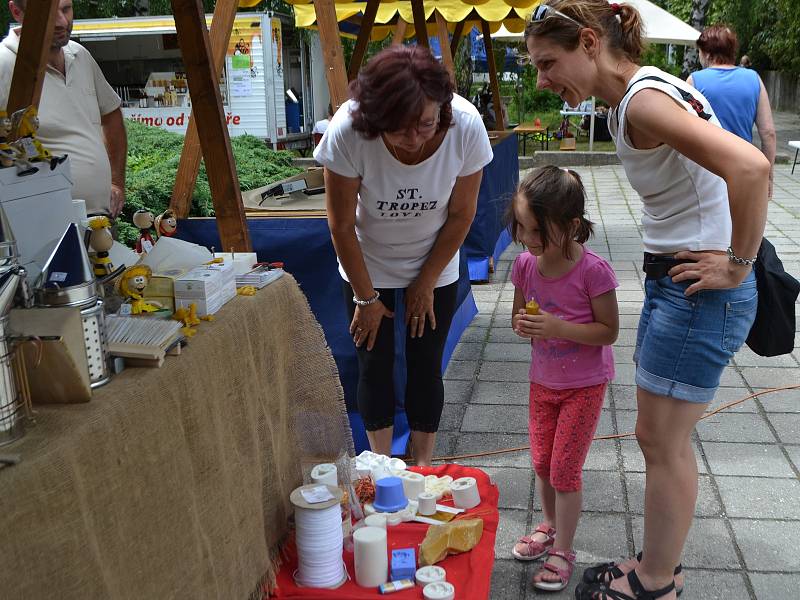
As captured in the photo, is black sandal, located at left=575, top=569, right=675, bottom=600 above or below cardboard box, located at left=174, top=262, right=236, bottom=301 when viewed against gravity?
below

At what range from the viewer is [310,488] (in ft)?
6.97

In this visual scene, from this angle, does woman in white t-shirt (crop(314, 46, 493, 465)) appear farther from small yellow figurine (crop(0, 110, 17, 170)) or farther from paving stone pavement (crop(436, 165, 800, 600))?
small yellow figurine (crop(0, 110, 17, 170))

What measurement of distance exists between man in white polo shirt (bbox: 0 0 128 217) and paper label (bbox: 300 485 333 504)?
1.50 meters

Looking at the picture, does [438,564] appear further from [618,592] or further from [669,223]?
[669,223]

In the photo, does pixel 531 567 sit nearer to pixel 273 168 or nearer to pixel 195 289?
pixel 195 289

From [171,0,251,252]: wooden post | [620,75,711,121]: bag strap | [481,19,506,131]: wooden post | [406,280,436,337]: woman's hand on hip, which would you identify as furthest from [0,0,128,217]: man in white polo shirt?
[481,19,506,131]: wooden post

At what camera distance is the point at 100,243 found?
1625 mm

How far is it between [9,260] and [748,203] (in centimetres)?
146

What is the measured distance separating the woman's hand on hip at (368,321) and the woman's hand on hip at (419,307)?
0.08 m

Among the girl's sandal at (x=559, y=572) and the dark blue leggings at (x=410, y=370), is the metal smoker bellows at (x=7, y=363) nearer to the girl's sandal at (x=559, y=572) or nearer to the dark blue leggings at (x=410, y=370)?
the dark blue leggings at (x=410, y=370)

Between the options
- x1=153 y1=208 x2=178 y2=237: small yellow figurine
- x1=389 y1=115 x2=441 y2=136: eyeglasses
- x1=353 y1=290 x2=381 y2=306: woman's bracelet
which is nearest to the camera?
x1=153 y1=208 x2=178 y2=237: small yellow figurine

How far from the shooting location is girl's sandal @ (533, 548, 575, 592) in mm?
2406

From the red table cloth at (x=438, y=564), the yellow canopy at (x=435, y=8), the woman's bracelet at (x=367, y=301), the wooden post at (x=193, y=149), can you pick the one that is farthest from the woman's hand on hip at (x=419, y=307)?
the yellow canopy at (x=435, y=8)

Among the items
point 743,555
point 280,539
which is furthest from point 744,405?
point 280,539
